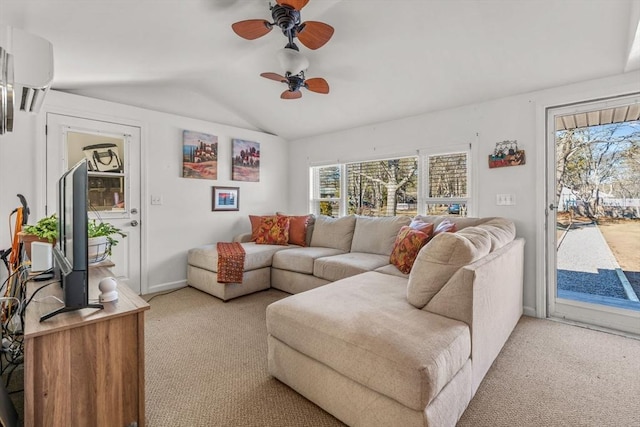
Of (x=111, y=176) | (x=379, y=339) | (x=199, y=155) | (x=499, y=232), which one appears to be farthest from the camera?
(x=199, y=155)

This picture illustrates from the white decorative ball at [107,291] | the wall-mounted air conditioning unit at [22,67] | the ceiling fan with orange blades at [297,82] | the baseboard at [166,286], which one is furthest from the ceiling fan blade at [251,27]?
the baseboard at [166,286]

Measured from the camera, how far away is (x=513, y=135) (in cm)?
299

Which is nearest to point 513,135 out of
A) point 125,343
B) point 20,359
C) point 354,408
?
point 354,408

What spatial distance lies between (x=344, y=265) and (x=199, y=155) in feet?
8.15

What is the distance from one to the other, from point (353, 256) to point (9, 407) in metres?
2.70

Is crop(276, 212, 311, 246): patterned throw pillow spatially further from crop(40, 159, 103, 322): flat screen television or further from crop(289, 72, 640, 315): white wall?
crop(40, 159, 103, 322): flat screen television

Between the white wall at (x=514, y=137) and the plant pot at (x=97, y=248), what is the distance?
3205mm

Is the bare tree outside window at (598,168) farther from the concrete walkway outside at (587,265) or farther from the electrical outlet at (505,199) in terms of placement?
the electrical outlet at (505,199)

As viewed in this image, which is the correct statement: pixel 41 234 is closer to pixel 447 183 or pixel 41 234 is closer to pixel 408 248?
pixel 408 248

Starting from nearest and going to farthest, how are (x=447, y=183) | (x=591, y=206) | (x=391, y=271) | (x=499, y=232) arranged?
(x=499, y=232) < (x=391, y=271) < (x=591, y=206) < (x=447, y=183)

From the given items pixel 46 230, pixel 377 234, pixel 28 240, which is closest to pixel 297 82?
pixel 377 234

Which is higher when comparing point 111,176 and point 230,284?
point 111,176

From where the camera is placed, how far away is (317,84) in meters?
2.78

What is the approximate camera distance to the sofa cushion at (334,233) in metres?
3.85
